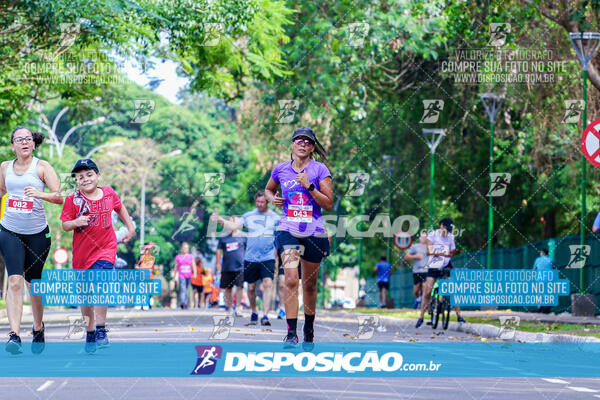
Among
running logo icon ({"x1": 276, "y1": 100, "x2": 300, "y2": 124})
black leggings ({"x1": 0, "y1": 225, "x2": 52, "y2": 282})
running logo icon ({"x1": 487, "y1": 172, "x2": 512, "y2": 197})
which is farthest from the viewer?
running logo icon ({"x1": 487, "y1": 172, "x2": 512, "y2": 197})

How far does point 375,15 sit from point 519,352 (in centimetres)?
1642

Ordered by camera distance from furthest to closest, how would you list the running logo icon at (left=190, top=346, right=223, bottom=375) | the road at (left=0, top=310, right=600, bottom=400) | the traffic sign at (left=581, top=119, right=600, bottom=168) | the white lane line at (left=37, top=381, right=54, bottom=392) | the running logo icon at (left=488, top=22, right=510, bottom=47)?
the running logo icon at (left=488, top=22, right=510, bottom=47)
the traffic sign at (left=581, top=119, right=600, bottom=168)
the white lane line at (left=37, top=381, right=54, bottom=392)
the road at (left=0, top=310, right=600, bottom=400)
the running logo icon at (left=190, top=346, right=223, bottom=375)

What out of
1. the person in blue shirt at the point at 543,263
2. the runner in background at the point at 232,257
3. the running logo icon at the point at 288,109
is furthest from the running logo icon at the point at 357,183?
the runner in background at the point at 232,257

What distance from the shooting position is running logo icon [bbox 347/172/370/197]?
40000 millimetres

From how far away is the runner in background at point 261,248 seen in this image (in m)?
17.2

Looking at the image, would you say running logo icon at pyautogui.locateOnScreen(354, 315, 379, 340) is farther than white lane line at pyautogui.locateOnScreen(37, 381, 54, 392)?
Yes

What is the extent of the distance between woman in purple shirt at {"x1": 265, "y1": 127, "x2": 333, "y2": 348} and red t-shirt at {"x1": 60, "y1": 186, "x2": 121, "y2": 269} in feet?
4.98

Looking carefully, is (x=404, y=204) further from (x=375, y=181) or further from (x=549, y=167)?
(x=549, y=167)

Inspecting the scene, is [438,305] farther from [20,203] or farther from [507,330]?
[20,203]

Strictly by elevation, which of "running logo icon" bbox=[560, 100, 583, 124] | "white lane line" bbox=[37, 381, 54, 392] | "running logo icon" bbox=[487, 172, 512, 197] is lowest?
"white lane line" bbox=[37, 381, 54, 392]

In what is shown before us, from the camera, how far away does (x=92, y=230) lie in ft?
35.5

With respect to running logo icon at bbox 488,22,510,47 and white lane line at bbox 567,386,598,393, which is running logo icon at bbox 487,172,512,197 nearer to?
running logo icon at bbox 488,22,510,47

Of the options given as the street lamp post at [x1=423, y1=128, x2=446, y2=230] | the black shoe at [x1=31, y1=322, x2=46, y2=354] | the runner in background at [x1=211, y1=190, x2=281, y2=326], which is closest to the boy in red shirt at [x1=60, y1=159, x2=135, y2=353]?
the black shoe at [x1=31, y1=322, x2=46, y2=354]

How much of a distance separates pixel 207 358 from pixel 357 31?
21.5 meters
